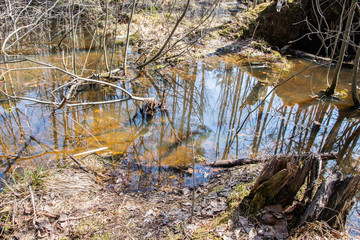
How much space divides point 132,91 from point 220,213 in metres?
5.58

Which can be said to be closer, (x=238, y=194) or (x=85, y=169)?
(x=238, y=194)

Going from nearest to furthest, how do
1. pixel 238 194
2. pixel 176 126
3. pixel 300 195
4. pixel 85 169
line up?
1. pixel 300 195
2. pixel 238 194
3. pixel 85 169
4. pixel 176 126

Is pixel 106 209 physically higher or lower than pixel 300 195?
lower

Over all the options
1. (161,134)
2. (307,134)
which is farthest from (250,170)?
(307,134)

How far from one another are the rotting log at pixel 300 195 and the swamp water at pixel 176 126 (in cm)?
118

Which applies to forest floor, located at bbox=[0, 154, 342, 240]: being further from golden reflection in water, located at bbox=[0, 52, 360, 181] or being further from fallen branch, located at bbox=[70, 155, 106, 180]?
golden reflection in water, located at bbox=[0, 52, 360, 181]

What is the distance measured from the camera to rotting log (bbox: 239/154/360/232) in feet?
7.66

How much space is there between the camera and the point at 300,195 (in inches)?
112

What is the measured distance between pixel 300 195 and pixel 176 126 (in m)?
3.39

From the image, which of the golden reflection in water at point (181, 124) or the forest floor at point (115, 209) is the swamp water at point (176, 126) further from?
the forest floor at point (115, 209)

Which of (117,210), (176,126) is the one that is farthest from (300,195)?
(176,126)

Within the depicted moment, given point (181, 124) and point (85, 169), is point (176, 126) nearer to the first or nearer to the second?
point (181, 124)

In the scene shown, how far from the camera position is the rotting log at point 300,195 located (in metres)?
2.34

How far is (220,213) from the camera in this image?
113 inches
